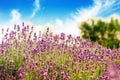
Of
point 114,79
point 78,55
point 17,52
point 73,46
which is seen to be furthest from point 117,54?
point 114,79

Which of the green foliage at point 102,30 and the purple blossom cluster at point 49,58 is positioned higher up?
the green foliage at point 102,30

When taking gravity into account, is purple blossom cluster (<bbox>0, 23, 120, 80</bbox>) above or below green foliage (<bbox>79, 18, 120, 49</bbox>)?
below

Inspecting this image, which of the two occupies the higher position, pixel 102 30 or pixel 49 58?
pixel 102 30

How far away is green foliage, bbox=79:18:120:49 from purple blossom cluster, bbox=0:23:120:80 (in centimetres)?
1100

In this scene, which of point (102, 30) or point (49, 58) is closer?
point (49, 58)

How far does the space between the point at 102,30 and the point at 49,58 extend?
12708mm

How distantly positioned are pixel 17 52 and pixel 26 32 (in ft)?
2.15

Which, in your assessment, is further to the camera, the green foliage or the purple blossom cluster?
the green foliage

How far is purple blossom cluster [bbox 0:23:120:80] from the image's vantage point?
13.9ft

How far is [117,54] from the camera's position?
6332mm

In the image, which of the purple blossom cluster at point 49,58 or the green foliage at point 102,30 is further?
the green foliage at point 102,30

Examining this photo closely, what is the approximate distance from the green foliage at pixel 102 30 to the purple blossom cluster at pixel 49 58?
36.1 ft

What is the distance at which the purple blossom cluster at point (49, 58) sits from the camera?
4.24 meters

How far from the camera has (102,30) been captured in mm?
17359
